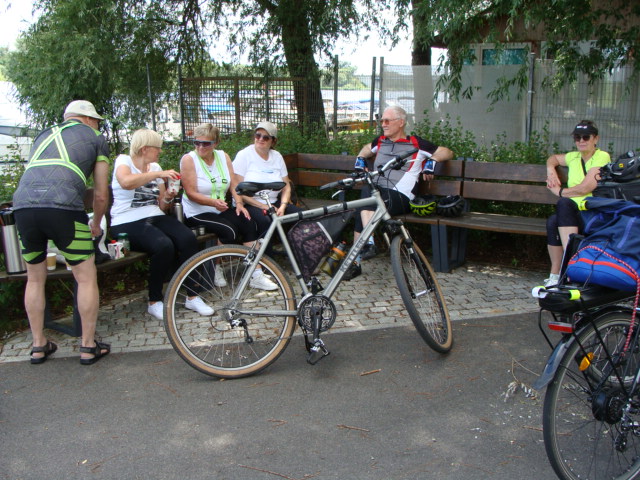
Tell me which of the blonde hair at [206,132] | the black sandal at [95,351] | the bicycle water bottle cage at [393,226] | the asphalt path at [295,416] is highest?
the blonde hair at [206,132]

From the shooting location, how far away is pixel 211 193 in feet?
18.7

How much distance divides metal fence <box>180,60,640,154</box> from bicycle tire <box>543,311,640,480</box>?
875 centimetres

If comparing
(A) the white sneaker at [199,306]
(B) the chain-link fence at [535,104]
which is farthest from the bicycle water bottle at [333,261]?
(B) the chain-link fence at [535,104]

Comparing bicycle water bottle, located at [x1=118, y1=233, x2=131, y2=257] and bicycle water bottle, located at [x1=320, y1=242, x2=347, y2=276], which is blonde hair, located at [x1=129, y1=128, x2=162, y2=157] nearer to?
bicycle water bottle, located at [x1=118, y1=233, x2=131, y2=257]

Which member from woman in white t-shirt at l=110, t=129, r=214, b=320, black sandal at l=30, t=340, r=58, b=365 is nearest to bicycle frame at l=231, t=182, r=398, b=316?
woman in white t-shirt at l=110, t=129, r=214, b=320

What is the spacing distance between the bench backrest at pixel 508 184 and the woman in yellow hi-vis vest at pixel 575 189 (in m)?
0.51

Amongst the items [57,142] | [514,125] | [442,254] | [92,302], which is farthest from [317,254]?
[514,125]

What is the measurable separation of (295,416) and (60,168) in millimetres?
2128

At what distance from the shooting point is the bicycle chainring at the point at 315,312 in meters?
4.06

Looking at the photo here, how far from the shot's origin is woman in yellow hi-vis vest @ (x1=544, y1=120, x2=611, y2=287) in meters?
4.92

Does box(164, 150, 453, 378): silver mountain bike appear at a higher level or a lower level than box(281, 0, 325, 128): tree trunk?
lower

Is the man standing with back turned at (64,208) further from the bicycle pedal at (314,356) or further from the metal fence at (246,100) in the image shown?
the metal fence at (246,100)

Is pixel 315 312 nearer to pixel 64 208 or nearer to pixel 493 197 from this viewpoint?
pixel 64 208

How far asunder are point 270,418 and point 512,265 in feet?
12.1
